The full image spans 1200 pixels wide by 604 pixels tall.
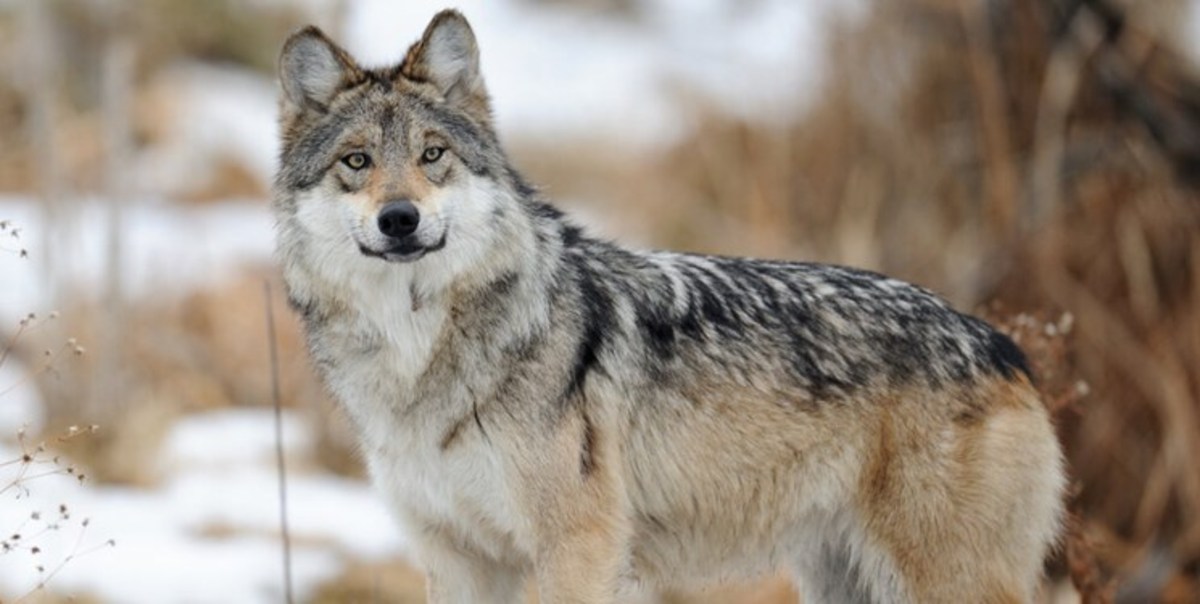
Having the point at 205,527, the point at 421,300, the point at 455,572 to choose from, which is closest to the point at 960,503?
the point at 455,572

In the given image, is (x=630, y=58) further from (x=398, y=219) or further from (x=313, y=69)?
(x=398, y=219)

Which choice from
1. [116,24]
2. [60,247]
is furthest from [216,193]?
[60,247]

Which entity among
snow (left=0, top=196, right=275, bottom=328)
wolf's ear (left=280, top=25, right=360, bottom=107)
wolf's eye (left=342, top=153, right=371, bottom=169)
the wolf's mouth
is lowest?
snow (left=0, top=196, right=275, bottom=328)

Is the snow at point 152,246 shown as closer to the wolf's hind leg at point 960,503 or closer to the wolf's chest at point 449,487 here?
the wolf's chest at point 449,487

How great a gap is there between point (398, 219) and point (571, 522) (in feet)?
3.18

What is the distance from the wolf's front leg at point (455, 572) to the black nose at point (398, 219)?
37.8 inches

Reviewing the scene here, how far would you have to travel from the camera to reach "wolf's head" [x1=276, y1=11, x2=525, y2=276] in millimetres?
4715

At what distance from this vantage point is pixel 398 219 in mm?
4633

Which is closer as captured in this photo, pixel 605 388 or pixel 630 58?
pixel 605 388

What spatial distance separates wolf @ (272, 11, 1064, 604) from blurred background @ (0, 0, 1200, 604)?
2208 millimetres

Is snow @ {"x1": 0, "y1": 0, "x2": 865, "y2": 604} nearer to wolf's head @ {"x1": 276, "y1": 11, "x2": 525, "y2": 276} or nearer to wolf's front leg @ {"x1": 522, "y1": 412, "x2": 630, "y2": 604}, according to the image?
wolf's front leg @ {"x1": 522, "y1": 412, "x2": 630, "y2": 604}

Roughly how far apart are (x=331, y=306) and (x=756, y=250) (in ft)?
19.0

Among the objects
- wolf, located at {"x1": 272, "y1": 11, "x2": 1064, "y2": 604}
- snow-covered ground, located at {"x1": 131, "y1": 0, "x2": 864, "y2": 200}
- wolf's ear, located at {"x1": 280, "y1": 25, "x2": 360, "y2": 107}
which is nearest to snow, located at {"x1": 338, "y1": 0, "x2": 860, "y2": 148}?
snow-covered ground, located at {"x1": 131, "y1": 0, "x2": 864, "y2": 200}

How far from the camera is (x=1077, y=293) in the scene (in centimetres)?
983
